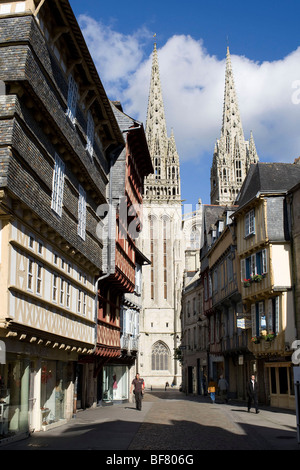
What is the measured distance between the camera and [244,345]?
91.7 feet

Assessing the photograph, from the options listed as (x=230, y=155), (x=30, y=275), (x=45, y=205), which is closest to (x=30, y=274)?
(x=30, y=275)

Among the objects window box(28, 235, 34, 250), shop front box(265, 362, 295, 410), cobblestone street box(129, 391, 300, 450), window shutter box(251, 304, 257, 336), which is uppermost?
window box(28, 235, 34, 250)

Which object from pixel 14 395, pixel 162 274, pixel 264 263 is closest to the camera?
pixel 14 395

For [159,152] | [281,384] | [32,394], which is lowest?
[281,384]

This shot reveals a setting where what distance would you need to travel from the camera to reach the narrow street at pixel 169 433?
38.9 ft

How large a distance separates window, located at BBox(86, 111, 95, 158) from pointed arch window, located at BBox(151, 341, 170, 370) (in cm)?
7055

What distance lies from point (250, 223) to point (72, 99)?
1277 cm

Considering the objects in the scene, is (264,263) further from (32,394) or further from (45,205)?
(32,394)

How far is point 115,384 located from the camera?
29047mm

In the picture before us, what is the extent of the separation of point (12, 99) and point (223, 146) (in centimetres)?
9819

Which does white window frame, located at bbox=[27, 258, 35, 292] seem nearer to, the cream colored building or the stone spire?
the cream colored building

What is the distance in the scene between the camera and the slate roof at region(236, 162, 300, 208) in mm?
25609

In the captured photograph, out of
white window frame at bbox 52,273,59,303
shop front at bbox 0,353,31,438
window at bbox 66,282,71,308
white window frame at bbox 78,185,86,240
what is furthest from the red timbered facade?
shop front at bbox 0,353,31,438
